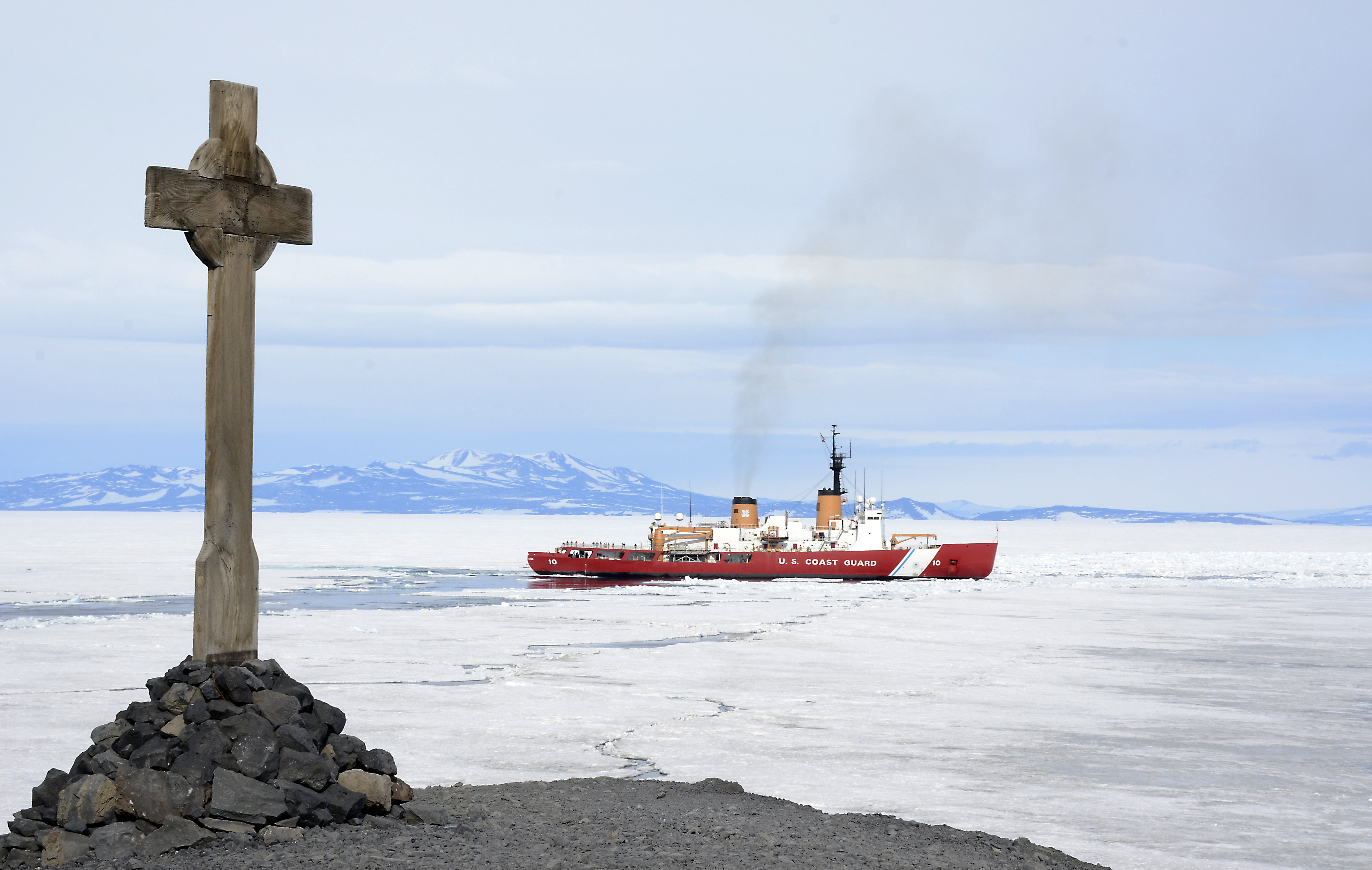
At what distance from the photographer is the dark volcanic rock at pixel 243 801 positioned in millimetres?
6887

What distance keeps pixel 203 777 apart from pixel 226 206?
11.6 feet

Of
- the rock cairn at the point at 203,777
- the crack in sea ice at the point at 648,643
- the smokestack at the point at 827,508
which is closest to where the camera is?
the rock cairn at the point at 203,777

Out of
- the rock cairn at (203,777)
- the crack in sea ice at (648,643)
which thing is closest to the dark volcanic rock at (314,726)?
the rock cairn at (203,777)

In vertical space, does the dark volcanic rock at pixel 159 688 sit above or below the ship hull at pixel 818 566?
above

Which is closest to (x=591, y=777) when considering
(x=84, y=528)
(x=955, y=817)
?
(x=955, y=817)

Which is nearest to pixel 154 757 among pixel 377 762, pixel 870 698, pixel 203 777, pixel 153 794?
pixel 153 794

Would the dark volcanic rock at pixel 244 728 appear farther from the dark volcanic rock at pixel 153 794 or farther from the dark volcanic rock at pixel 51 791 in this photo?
the dark volcanic rock at pixel 51 791

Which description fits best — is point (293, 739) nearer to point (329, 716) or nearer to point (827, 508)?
point (329, 716)

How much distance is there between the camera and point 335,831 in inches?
278

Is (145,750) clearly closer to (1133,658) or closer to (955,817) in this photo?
(955,817)

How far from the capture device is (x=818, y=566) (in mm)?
61688

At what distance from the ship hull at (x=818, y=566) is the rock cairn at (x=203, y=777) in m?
54.5

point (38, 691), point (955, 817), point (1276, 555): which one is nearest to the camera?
point (955, 817)

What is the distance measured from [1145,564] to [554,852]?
80.7m
